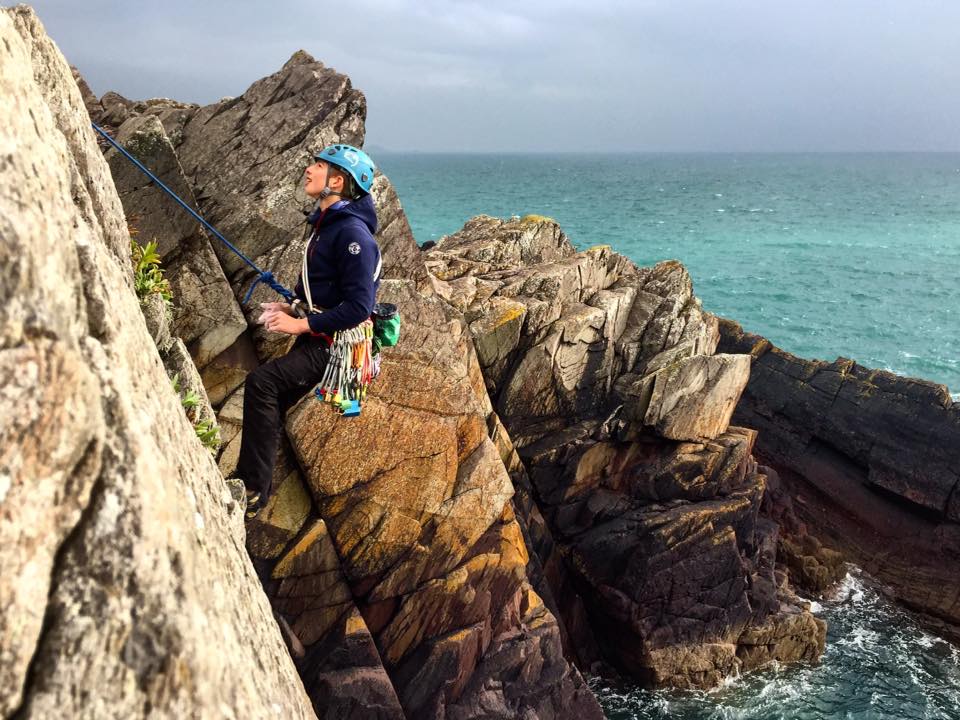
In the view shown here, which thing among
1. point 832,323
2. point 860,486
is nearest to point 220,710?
point 860,486

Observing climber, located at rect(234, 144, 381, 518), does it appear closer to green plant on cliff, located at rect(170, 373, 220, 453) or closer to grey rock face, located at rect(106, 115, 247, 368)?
green plant on cliff, located at rect(170, 373, 220, 453)

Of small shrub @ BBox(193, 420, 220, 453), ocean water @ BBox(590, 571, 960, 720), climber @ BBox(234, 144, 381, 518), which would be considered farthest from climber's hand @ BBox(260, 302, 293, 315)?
ocean water @ BBox(590, 571, 960, 720)

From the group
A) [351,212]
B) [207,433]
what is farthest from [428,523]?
[351,212]

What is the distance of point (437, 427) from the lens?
48.5 ft

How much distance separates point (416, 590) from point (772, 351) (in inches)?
1115

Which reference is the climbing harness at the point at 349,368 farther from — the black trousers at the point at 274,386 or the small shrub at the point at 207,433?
the small shrub at the point at 207,433

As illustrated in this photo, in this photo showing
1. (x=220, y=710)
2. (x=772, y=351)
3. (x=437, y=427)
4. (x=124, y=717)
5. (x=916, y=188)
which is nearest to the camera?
(x=124, y=717)

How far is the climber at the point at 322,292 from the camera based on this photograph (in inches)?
323

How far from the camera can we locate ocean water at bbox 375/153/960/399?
6147 centimetres

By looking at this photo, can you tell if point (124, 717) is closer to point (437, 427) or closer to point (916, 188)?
point (437, 427)

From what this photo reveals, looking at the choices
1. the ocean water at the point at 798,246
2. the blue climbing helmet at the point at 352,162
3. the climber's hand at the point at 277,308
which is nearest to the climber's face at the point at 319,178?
the blue climbing helmet at the point at 352,162

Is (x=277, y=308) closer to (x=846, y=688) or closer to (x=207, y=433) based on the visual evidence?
(x=207, y=433)

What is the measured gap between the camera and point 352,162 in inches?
334

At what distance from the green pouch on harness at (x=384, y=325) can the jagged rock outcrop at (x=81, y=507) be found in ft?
16.0
